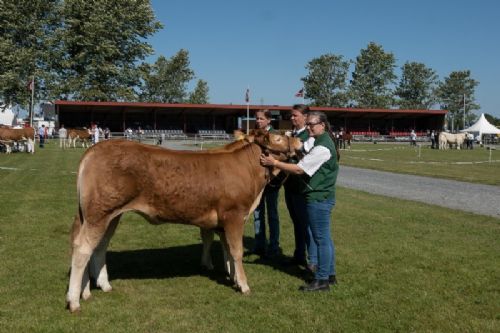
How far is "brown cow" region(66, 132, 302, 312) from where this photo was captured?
5570 millimetres

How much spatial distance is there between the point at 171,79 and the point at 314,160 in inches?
3341

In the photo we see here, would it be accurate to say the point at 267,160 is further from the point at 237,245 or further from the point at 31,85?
the point at 31,85

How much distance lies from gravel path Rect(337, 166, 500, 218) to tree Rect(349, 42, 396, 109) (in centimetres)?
8327

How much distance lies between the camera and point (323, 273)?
6387 mm

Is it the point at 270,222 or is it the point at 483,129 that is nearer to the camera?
the point at 270,222

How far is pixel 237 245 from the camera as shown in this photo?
6.20 metres

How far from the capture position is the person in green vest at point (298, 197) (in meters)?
7.09

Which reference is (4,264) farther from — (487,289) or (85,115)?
(85,115)

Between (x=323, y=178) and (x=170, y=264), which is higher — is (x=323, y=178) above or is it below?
above

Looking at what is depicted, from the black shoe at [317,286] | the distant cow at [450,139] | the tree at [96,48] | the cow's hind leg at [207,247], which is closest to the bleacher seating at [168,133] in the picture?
the tree at [96,48]

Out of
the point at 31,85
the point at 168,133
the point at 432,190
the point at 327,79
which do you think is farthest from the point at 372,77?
the point at 432,190

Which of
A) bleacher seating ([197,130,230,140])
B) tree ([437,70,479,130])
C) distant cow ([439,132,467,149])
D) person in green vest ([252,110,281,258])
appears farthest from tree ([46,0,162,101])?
tree ([437,70,479,130])

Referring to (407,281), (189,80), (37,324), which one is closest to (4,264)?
(37,324)

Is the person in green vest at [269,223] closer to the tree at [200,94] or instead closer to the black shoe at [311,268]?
the black shoe at [311,268]
